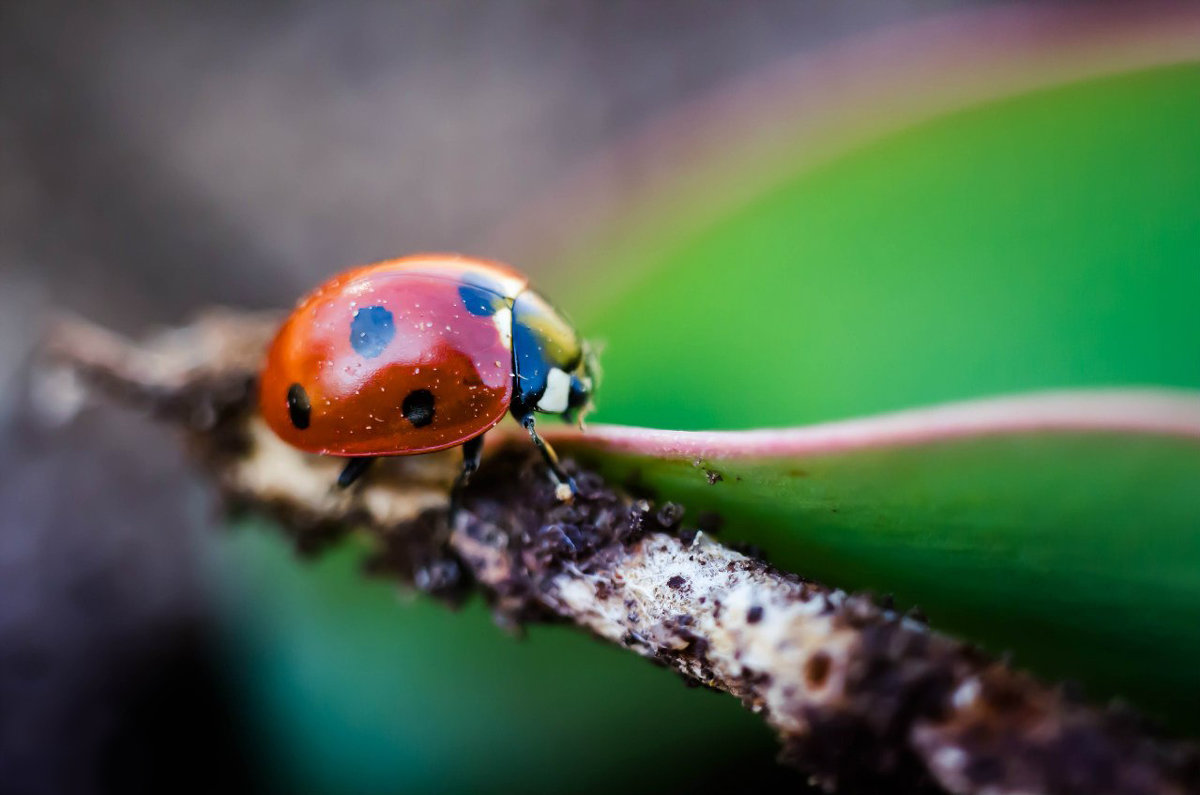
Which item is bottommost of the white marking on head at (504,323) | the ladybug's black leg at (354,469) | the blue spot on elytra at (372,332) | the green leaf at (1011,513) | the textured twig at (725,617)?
the textured twig at (725,617)

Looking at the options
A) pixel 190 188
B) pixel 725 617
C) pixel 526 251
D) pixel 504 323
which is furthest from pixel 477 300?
pixel 190 188

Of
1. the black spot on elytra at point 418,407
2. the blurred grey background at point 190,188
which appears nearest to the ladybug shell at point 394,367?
the black spot on elytra at point 418,407

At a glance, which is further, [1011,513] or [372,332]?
[372,332]

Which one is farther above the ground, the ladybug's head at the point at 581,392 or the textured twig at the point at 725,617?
the ladybug's head at the point at 581,392

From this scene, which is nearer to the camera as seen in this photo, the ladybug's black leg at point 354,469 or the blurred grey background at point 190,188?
the ladybug's black leg at point 354,469

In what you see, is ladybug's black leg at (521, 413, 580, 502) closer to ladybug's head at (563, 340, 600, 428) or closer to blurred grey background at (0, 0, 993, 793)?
ladybug's head at (563, 340, 600, 428)

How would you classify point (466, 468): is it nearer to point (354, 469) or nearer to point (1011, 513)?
point (354, 469)

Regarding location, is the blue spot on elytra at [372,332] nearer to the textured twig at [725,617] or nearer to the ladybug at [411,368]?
the ladybug at [411,368]
